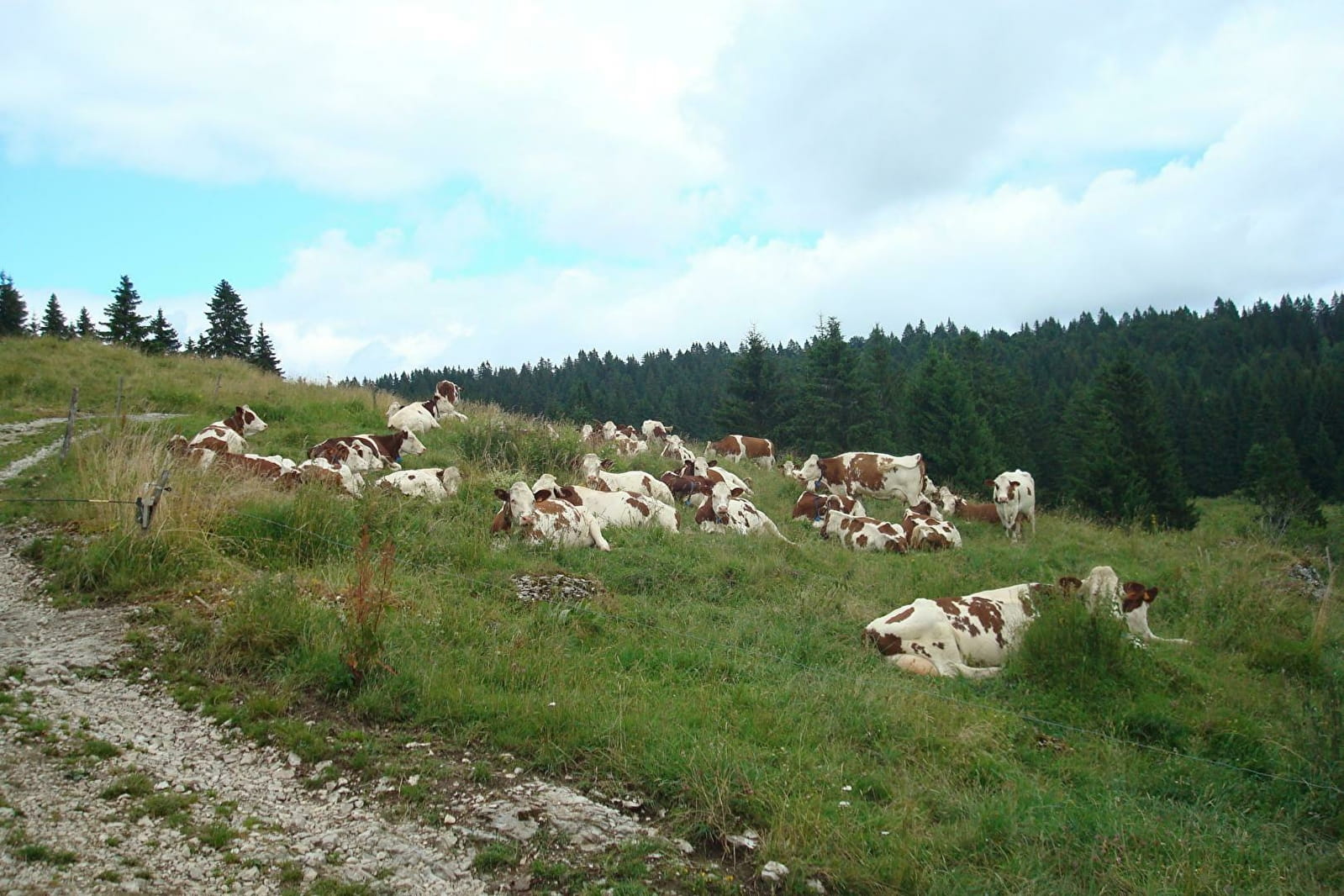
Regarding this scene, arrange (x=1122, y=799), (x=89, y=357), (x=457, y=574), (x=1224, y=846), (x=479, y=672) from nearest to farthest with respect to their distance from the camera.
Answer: (x=1224, y=846), (x=1122, y=799), (x=479, y=672), (x=457, y=574), (x=89, y=357)

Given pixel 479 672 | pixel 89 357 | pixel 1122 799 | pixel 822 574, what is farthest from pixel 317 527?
pixel 89 357

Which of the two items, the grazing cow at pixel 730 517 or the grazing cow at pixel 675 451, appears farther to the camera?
the grazing cow at pixel 675 451

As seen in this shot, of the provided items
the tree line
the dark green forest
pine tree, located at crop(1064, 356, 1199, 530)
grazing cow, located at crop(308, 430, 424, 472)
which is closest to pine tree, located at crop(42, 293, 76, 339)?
the tree line

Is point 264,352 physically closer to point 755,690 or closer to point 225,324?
point 225,324

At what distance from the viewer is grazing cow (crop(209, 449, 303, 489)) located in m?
13.0

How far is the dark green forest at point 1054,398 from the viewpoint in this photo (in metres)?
45.5

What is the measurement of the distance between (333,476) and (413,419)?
28.9 feet

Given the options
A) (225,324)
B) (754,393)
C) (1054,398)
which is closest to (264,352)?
(225,324)

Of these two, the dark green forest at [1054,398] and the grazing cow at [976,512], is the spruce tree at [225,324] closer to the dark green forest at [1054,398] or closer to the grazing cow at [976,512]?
the dark green forest at [1054,398]

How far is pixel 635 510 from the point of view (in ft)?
47.0

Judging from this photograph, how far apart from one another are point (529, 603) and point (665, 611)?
150 cm

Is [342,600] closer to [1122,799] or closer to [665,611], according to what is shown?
[665,611]

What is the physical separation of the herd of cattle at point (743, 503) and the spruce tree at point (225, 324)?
35.5 meters

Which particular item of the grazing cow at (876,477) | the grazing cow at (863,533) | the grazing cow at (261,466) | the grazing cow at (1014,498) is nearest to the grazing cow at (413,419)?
the grazing cow at (261,466)
